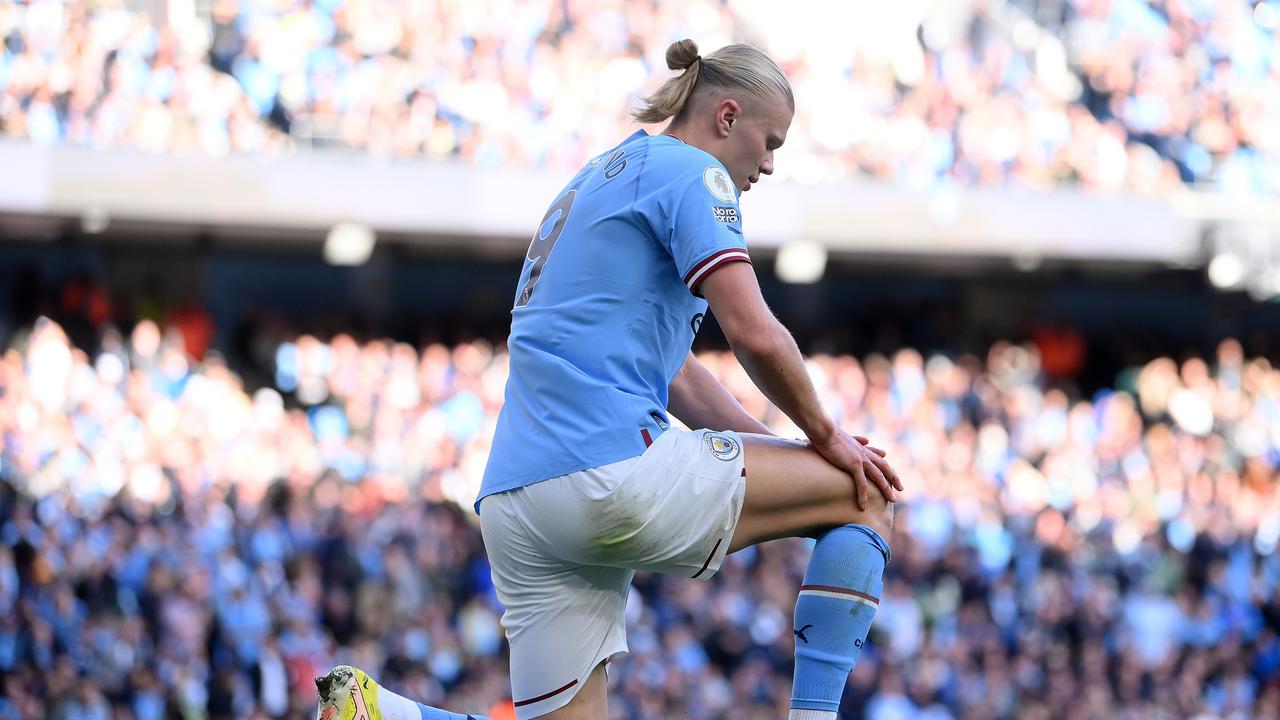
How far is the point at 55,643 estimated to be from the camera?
1110cm

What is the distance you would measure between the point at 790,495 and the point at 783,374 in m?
0.31

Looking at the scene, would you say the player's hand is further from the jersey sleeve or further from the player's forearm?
the jersey sleeve

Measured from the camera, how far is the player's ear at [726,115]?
142 inches

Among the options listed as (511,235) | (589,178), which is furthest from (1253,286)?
(589,178)

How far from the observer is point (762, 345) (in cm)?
338

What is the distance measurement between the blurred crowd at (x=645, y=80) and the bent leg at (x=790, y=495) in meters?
11.1

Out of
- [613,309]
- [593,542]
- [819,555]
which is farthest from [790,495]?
[613,309]

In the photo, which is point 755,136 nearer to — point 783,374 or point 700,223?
point 700,223

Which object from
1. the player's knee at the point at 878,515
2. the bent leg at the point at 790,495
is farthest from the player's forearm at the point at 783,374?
the player's knee at the point at 878,515

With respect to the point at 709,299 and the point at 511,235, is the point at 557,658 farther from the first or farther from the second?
the point at 511,235

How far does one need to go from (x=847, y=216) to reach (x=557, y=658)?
48.7ft

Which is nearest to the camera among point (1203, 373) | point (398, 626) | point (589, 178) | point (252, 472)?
point (589, 178)

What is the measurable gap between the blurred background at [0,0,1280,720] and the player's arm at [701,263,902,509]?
24.1 ft

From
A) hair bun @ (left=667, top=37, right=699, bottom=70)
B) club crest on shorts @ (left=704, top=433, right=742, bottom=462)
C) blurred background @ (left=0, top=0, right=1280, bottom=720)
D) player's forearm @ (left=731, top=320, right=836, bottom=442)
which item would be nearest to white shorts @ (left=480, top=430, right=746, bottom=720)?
club crest on shorts @ (left=704, top=433, right=742, bottom=462)
